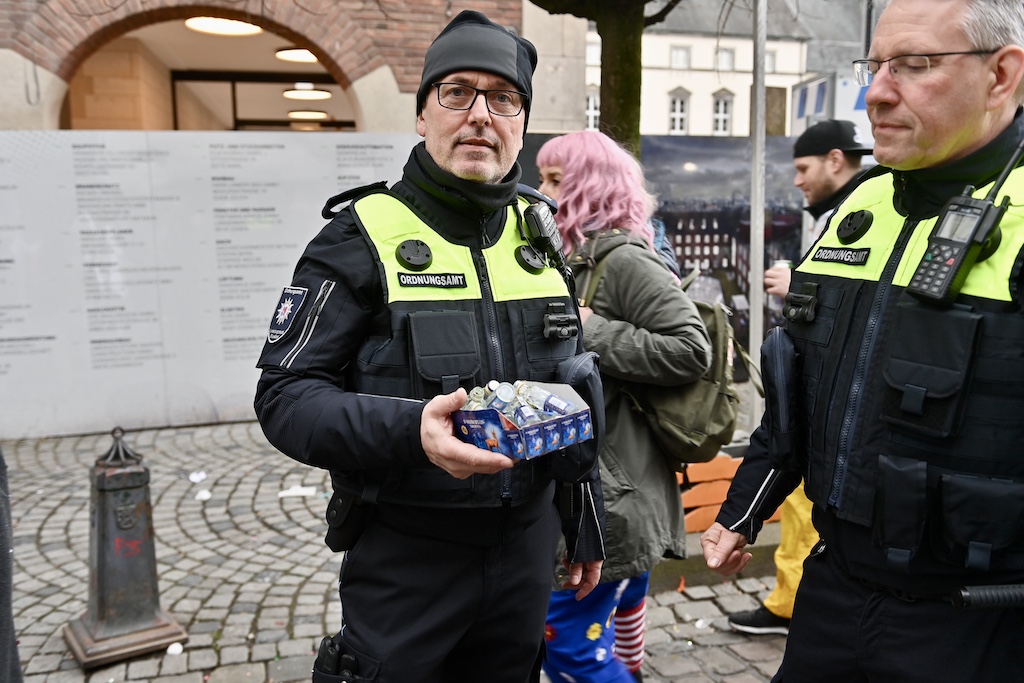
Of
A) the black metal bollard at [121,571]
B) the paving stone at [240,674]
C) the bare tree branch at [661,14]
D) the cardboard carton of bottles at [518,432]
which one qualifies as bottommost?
the paving stone at [240,674]

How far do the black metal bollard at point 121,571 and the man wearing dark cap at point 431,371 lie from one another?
206cm

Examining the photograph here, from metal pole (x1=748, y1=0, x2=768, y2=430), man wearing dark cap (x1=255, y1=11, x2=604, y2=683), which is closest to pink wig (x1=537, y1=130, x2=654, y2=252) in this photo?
man wearing dark cap (x1=255, y1=11, x2=604, y2=683)

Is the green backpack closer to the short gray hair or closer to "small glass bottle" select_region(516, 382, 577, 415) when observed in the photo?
"small glass bottle" select_region(516, 382, 577, 415)

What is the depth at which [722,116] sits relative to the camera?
5612cm

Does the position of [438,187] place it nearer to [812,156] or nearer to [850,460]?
[850,460]

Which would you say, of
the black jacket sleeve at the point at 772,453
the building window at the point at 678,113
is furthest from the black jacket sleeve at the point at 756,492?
the building window at the point at 678,113

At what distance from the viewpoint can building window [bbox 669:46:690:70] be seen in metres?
53.5

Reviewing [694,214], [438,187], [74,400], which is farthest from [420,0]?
[438,187]

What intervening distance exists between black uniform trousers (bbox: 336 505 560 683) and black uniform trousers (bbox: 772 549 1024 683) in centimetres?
67

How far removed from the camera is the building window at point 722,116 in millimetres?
55562

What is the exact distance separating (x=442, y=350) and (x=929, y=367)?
1025 mm

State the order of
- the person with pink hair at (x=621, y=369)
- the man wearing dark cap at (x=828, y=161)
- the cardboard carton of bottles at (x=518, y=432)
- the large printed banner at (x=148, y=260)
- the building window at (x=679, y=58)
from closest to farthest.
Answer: the cardboard carton of bottles at (x=518, y=432)
the person with pink hair at (x=621, y=369)
the man wearing dark cap at (x=828, y=161)
the large printed banner at (x=148, y=260)
the building window at (x=679, y=58)

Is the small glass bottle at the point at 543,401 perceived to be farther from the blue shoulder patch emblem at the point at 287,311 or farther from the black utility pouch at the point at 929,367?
the black utility pouch at the point at 929,367

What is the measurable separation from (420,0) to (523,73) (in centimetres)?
694
